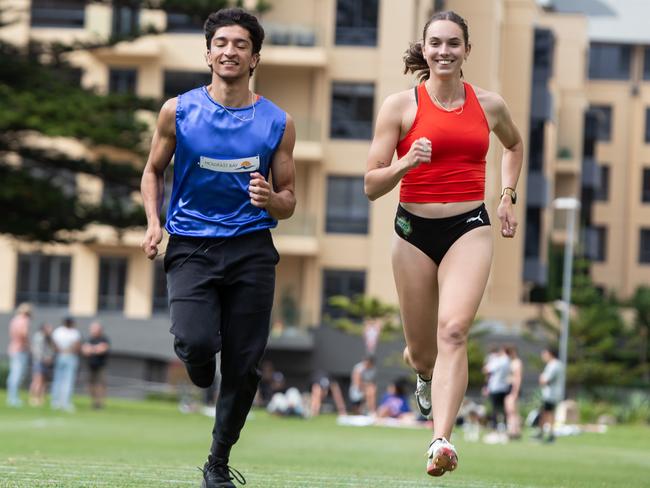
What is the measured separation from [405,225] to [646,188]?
78.7m

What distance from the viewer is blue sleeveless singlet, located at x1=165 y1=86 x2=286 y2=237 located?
26.8 feet

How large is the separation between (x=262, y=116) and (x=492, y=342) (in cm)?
4810

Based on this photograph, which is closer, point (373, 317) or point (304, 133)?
point (373, 317)

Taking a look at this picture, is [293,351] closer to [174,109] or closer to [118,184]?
[118,184]

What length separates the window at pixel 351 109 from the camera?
55.6m

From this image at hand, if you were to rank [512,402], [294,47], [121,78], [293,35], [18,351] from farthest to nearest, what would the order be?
[121,78] < [293,35] < [294,47] < [18,351] < [512,402]

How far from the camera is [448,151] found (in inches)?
345

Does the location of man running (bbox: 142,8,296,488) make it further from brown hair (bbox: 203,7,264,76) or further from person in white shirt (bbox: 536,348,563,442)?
person in white shirt (bbox: 536,348,563,442)

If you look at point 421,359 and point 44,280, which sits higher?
point 421,359

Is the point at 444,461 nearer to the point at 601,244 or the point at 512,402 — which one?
the point at 512,402

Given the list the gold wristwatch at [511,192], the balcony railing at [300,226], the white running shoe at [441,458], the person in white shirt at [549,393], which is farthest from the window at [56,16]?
the white running shoe at [441,458]

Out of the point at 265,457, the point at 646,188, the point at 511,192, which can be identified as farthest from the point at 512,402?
the point at 646,188

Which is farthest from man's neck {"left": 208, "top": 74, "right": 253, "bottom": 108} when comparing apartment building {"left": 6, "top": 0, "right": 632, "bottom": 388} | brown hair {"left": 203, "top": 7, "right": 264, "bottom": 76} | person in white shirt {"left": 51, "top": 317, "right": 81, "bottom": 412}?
apartment building {"left": 6, "top": 0, "right": 632, "bottom": 388}

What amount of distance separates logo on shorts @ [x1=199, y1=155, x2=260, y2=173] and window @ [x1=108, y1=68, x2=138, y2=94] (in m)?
47.5
